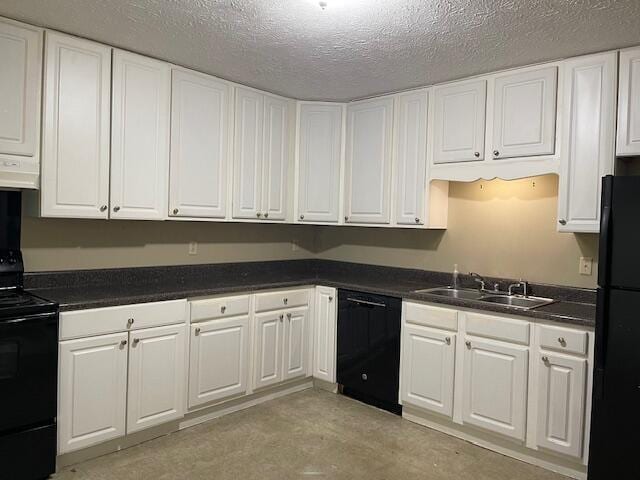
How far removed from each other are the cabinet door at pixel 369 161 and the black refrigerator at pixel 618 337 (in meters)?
1.69

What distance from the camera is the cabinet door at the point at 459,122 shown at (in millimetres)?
3262

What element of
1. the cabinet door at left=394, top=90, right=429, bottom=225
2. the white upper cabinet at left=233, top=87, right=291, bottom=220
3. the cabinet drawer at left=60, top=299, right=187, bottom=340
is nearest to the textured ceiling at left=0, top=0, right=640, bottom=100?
the cabinet door at left=394, top=90, right=429, bottom=225

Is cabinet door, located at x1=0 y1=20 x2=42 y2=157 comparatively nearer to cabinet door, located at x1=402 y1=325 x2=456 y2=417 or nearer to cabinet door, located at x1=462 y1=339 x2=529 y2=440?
cabinet door, located at x1=402 y1=325 x2=456 y2=417

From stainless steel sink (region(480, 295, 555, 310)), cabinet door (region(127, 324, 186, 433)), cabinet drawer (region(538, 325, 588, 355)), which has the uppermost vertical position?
stainless steel sink (region(480, 295, 555, 310))

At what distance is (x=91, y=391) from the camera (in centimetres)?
267

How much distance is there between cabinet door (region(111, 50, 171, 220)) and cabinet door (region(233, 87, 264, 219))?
0.58m

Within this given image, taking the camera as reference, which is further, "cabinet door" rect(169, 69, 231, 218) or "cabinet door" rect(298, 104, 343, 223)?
"cabinet door" rect(298, 104, 343, 223)

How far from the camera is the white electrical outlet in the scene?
3098 millimetres

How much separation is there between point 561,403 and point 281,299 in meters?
1.94

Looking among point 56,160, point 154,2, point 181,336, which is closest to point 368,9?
point 154,2

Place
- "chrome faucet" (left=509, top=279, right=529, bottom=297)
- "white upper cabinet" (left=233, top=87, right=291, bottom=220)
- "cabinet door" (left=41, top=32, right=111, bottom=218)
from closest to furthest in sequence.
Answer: "cabinet door" (left=41, top=32, right=111, bottom=218)
"chrome faucet" (left=509, top=279, right=529, bottom=297)
"white upper cabinet" (left=233, top=87, right=291, bottom=220)

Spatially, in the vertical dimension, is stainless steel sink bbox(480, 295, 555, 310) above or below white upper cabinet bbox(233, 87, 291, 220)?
below

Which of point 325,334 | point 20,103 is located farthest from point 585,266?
point 20,103

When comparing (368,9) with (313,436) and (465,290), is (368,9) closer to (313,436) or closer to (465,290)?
(465,290)
